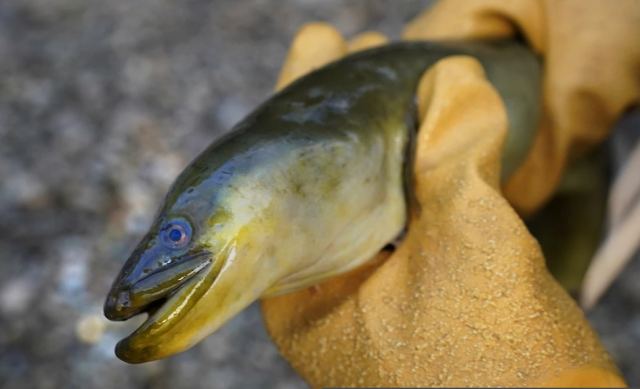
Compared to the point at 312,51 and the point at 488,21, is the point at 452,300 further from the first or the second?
the point at 488,21

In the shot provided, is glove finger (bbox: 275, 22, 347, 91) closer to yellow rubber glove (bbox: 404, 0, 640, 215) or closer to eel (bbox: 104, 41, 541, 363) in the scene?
eel (bbox: 104, 41, 541, 363)

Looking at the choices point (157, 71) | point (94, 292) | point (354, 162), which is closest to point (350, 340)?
point (354, 162)

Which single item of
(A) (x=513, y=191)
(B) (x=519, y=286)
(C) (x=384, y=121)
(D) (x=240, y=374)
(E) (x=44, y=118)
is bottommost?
(D) (x=240, y=374)

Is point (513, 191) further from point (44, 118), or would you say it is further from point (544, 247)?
point (44, 118)

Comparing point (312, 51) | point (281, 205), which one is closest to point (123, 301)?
point (281, 205)

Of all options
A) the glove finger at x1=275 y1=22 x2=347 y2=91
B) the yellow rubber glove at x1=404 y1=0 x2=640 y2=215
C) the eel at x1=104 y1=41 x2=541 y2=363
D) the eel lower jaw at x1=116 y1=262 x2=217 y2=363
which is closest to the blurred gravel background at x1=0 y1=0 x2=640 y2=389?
the yellow rubber glove at x1=404 y1=0 x2=640 y2=215

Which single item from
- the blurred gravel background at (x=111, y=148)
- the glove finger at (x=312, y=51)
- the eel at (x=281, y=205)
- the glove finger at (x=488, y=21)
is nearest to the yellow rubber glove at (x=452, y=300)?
the eel at (x=281, y=205)
